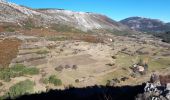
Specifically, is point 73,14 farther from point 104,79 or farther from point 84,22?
point 104,79

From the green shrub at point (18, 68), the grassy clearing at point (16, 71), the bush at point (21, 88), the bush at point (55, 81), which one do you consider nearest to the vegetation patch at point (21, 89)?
the bush at point (21, 88)

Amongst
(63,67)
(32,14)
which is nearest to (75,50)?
(63,67)

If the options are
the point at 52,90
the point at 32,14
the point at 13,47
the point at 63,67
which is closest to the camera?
the point at 52,90

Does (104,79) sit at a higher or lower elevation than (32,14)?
lower

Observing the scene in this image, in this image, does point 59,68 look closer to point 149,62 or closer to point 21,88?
point 21,88

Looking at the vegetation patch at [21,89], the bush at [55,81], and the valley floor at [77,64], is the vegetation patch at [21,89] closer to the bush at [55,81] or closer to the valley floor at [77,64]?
the valley floor at [77,64]

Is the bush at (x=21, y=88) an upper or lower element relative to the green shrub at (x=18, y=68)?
lower

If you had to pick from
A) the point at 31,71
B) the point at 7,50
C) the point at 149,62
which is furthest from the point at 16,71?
Answer: the point at 149,62

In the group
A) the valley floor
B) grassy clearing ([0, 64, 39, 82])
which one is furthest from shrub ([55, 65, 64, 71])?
grassy clearing ([0, 64, 39, 82])

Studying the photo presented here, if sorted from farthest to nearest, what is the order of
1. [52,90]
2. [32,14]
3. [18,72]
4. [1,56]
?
[32,14] < [1,56] < [18,72] < [52,90]
